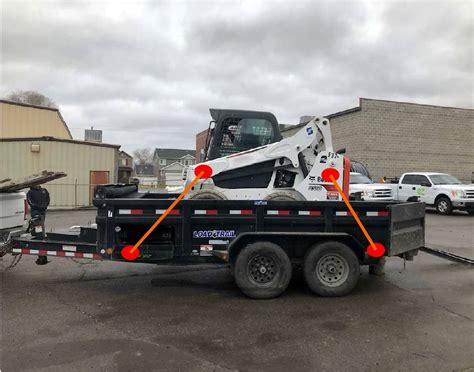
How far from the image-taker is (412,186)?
1856cm

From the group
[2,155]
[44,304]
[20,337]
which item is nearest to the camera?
[20,337]

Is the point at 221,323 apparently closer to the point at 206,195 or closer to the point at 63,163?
the point at 206,195

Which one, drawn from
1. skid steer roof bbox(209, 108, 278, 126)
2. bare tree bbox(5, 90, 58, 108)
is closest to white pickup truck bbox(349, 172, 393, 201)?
skid steer roof bbox(209, 108, 278, 126)

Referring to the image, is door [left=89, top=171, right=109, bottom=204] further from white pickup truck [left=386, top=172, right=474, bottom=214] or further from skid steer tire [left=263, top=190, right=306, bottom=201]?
skid steer tire [left=263, top=190, right=306, bottom=201]

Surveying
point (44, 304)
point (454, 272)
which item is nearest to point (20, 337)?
point (44, 304)

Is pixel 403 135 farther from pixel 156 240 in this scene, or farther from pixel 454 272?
pixel 156 240

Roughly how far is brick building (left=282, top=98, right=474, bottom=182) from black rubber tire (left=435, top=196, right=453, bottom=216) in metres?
8.27

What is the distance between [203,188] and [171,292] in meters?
1.81

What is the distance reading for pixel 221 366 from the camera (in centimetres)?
369

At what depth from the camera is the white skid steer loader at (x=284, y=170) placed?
6.63m

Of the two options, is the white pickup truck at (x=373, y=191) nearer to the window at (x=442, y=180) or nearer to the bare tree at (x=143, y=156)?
the window at (x=442, y=180)

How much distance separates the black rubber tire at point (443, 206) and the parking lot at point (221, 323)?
438 inches

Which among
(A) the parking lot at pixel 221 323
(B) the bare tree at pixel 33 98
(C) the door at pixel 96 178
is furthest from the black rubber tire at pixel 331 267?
Result: (B) the bare tree at pixel 33 98

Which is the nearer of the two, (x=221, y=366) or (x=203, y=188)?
(x=221, y=366)
